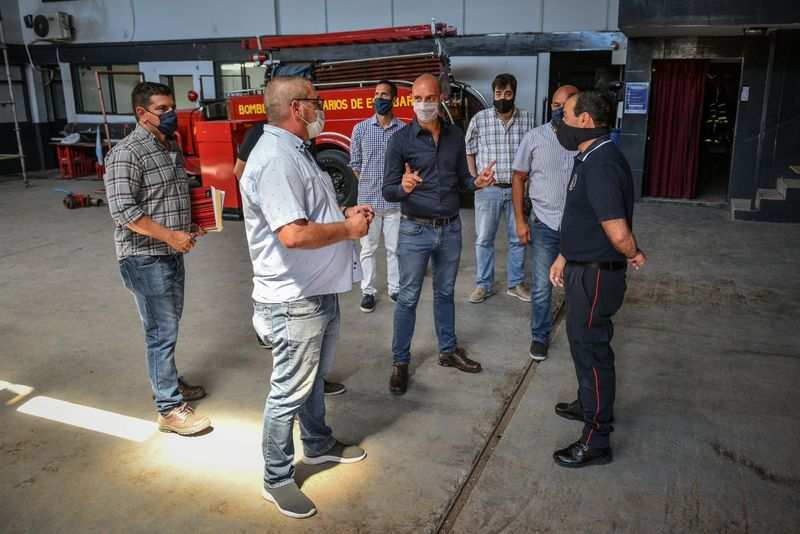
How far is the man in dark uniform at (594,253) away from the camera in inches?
106

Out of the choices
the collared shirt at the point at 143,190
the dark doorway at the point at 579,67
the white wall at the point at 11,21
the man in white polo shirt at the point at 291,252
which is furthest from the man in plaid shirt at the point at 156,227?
the white wall at the point at 11,21

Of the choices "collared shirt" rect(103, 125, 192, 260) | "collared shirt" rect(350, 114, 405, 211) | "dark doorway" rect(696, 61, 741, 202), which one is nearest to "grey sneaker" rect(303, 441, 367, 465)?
"collared shirt" rect(103, 125, 192, 260)

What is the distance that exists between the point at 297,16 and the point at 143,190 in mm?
10465

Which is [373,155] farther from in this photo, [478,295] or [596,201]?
[596,201]

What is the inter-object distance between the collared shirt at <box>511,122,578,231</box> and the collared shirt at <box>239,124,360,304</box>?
1.77 m

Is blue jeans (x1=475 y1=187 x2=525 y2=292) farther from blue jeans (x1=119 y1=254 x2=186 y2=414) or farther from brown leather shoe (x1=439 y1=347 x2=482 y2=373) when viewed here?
blue jeans (x1=119 y1=254 x2=186 y2=414)

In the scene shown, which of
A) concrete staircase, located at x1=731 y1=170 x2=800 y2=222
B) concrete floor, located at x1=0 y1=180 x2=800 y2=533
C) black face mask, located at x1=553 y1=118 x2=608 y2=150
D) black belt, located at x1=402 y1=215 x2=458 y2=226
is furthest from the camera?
concrete staircase, located at x1=731 y1=170 x2=800 y2=222

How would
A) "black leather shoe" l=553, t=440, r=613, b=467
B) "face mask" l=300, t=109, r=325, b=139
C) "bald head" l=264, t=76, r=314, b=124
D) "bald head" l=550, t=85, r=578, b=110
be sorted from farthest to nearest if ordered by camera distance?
"bald head" l=550, t=85, r=578, b=110, "black leather shoe" l=553, t=440, r=613, b=467, "face mask" l=300, t=109, r=325, b=139, "bald head" l=264, t=76, r=314, b=124

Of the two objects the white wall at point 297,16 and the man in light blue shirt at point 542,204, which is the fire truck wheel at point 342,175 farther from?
the man in light blue shirt at point 542,204

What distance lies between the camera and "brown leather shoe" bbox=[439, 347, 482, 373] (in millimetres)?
3973

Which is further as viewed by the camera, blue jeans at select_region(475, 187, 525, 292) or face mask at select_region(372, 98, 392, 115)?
blue jeans at select_region(475, 187, 525, 292)

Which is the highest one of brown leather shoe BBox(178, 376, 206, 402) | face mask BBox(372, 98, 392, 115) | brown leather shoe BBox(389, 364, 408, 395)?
face mask BBox(372, 98, 392, 115)

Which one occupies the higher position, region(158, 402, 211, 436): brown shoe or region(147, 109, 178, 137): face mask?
region(147, 109, 178, 137): face mask

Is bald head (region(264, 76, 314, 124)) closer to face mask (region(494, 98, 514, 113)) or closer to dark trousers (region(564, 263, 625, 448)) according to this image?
dark trousers (region(564, 263, 625, 448))
